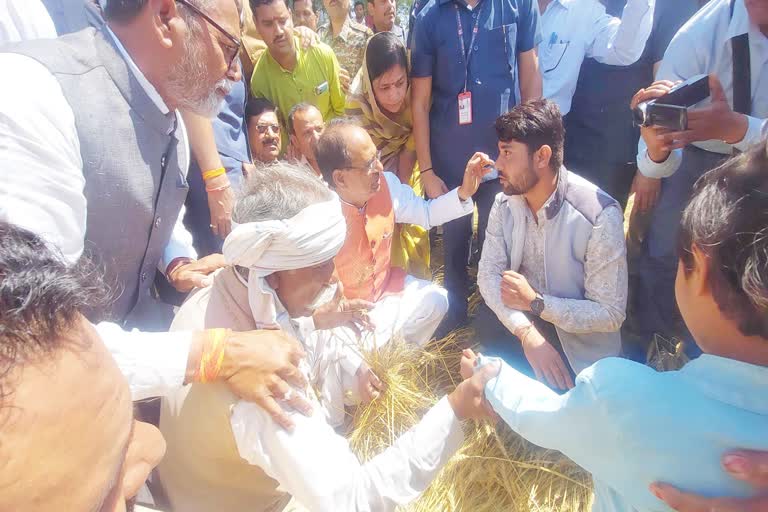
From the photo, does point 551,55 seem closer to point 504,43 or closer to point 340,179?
point 504,43

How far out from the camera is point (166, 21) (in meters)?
1.61

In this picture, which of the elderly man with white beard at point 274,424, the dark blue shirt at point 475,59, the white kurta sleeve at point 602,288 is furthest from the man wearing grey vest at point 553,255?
the elderly man with white beard at point 274,424

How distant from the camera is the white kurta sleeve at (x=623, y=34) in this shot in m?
2.90

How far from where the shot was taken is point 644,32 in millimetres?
2930

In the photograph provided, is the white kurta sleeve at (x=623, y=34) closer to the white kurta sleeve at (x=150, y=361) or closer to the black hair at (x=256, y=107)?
the black hair at (x=256, y=107)

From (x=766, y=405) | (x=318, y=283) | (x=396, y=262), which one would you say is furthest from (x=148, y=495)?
(x=396, y=262)

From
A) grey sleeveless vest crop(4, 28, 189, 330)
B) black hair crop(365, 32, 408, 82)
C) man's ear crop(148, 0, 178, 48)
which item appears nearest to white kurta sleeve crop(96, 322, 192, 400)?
grey sleeveless vest crop(4, 28, 189, 330)

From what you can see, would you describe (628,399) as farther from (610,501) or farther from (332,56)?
(332,56)

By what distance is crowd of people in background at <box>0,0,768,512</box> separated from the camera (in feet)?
3.18

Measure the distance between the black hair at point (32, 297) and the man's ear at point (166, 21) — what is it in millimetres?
1089

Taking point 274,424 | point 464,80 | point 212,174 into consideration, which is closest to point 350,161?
point 212,174

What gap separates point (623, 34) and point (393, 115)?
4.74ft

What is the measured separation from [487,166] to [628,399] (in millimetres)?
1990

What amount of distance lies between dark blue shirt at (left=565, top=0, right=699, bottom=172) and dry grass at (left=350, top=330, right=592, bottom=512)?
1.94m
